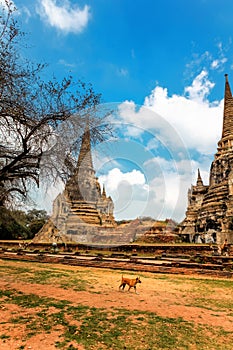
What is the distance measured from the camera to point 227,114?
36656 millimetres

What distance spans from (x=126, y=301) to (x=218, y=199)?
2386 cm

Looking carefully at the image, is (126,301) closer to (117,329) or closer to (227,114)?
(117,329)

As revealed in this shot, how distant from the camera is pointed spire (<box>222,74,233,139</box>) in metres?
35.4

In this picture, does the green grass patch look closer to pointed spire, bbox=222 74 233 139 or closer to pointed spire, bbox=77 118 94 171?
pointed spire, bbox=77 118 94 171

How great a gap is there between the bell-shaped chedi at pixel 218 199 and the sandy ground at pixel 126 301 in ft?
56.5

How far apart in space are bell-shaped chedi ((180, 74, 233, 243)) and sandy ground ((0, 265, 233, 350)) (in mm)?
17214

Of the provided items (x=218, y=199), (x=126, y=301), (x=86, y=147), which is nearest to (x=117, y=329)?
(x=126, y=301)

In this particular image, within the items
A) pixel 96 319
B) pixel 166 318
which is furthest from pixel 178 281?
pixel 96 319

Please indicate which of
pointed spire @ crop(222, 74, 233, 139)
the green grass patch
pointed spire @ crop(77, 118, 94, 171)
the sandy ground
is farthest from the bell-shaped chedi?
the green grass patch

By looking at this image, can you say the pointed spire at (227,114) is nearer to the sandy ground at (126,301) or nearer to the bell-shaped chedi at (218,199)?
the bell-shaped chedi at (218,199)

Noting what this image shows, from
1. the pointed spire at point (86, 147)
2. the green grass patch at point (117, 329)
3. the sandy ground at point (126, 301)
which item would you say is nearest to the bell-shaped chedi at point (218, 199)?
the sandy ground at point (126, 301)

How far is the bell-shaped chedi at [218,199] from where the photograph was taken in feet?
84.1

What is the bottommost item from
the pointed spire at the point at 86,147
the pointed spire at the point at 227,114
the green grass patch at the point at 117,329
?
the green grass patch at the point at 117,329

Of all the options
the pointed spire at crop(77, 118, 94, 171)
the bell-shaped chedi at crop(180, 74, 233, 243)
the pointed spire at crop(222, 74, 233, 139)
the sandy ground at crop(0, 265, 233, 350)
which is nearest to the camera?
the sandy ground at crop(0, 265, 233, 350)
